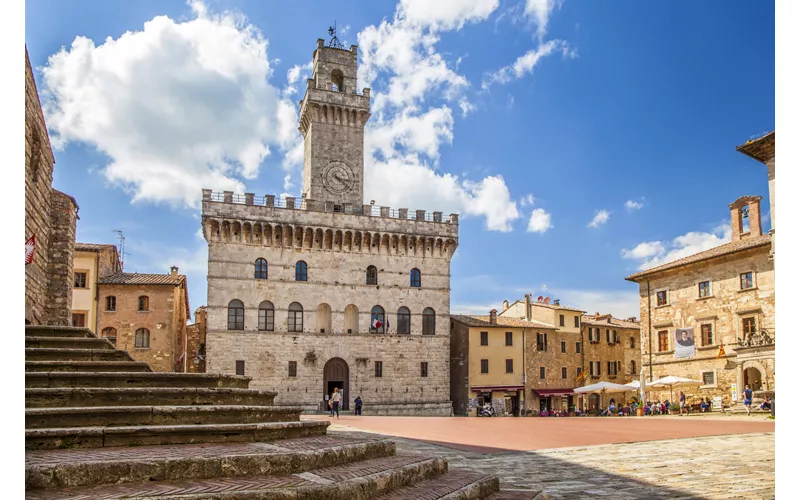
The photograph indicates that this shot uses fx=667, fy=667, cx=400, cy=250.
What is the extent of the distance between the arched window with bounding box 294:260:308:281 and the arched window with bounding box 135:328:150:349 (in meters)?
8.11

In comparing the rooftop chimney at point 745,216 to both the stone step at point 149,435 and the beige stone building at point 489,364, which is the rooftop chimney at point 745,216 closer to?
the beige stone building at point 489,364

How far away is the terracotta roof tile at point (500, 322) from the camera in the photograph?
4072 centimetres

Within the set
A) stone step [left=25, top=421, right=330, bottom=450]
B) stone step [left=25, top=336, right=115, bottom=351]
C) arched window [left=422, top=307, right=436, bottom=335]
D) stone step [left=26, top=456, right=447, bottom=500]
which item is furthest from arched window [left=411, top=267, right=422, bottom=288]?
stone step [left=26, top=456, right=447, bottom=500]

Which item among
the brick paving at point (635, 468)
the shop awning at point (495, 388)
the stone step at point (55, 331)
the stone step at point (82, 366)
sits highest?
the stone step at point (55, 331)

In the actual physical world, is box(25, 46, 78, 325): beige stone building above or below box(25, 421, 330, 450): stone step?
above

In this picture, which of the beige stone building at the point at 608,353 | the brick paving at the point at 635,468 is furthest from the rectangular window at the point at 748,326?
the brick paving at the point at 635,468

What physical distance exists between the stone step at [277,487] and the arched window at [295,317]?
98.2 feet

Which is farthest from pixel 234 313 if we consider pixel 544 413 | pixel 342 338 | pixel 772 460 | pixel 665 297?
pixel 772 460

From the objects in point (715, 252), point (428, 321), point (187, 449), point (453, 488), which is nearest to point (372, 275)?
point (428, 321)

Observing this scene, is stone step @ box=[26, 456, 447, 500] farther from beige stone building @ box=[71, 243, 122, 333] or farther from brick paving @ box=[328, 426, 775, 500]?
beige stone building @ box=[71, 243, 122, 333]

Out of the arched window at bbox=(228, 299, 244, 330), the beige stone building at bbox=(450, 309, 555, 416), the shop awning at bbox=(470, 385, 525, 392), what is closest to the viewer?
the arched window at bbox=(228, 299, 244, 330)

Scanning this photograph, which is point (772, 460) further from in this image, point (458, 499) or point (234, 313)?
point (234, 313)

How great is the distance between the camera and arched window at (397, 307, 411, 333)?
37344 mm

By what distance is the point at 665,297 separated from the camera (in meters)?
36.1
